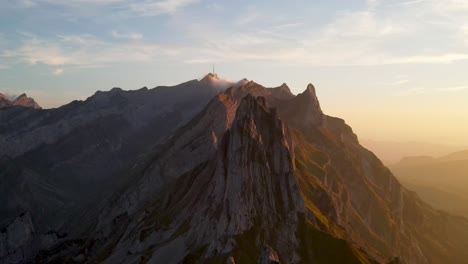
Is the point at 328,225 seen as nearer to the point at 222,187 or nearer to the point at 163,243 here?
the point at 222,187

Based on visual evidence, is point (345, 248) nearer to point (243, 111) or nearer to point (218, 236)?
point (218, 236)

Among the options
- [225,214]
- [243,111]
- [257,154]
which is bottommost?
[225,214]

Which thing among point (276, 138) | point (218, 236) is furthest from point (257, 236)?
point (276, 138)

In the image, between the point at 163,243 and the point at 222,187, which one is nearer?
the point at 222,187

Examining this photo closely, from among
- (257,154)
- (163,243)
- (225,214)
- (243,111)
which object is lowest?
(163,243)

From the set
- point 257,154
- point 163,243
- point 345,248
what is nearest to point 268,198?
point 257,154

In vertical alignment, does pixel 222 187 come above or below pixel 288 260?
above

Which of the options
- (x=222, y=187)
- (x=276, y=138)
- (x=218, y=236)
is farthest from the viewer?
(x=276, y=138)

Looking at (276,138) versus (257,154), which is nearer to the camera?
(257,154)

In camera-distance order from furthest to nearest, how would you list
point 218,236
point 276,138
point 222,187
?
point 276,138 < point 222,187 < point 218,236
